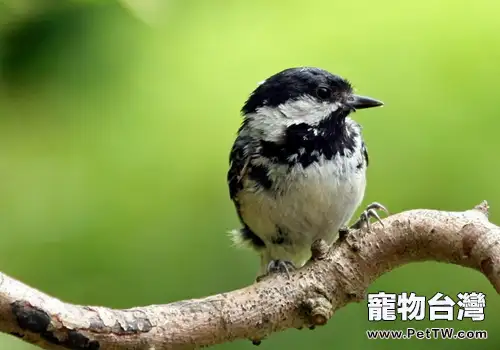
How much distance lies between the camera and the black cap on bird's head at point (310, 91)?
1.07 metres

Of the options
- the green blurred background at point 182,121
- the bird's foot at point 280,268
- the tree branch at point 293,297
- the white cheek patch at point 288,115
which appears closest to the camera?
the tree branch at point 293,297

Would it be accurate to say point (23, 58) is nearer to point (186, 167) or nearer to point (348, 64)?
point (186, 167)

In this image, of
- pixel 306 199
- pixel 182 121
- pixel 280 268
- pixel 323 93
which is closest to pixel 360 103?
pixel 323 93

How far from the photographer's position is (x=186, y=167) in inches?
56.2

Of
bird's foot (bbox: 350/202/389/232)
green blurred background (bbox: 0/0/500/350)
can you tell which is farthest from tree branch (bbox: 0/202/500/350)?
green blurred background (bbox: 0/0/500/350)

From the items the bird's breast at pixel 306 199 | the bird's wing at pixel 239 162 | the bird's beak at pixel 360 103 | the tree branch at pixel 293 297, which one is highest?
the bird's beak at pixel 360 103

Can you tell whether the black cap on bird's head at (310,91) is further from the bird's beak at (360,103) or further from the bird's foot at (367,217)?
the bird's foot at (367,217)

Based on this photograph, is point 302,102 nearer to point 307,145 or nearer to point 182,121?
point 307,145

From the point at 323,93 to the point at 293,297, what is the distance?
336mm

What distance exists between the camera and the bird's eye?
42.3 inches

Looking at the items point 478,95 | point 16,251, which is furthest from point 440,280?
point 16,251

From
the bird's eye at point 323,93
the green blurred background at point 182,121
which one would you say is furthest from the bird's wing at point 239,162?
the green blurred background at point 182,121

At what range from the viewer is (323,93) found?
1075 millimetres

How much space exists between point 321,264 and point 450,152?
53 centimetres
